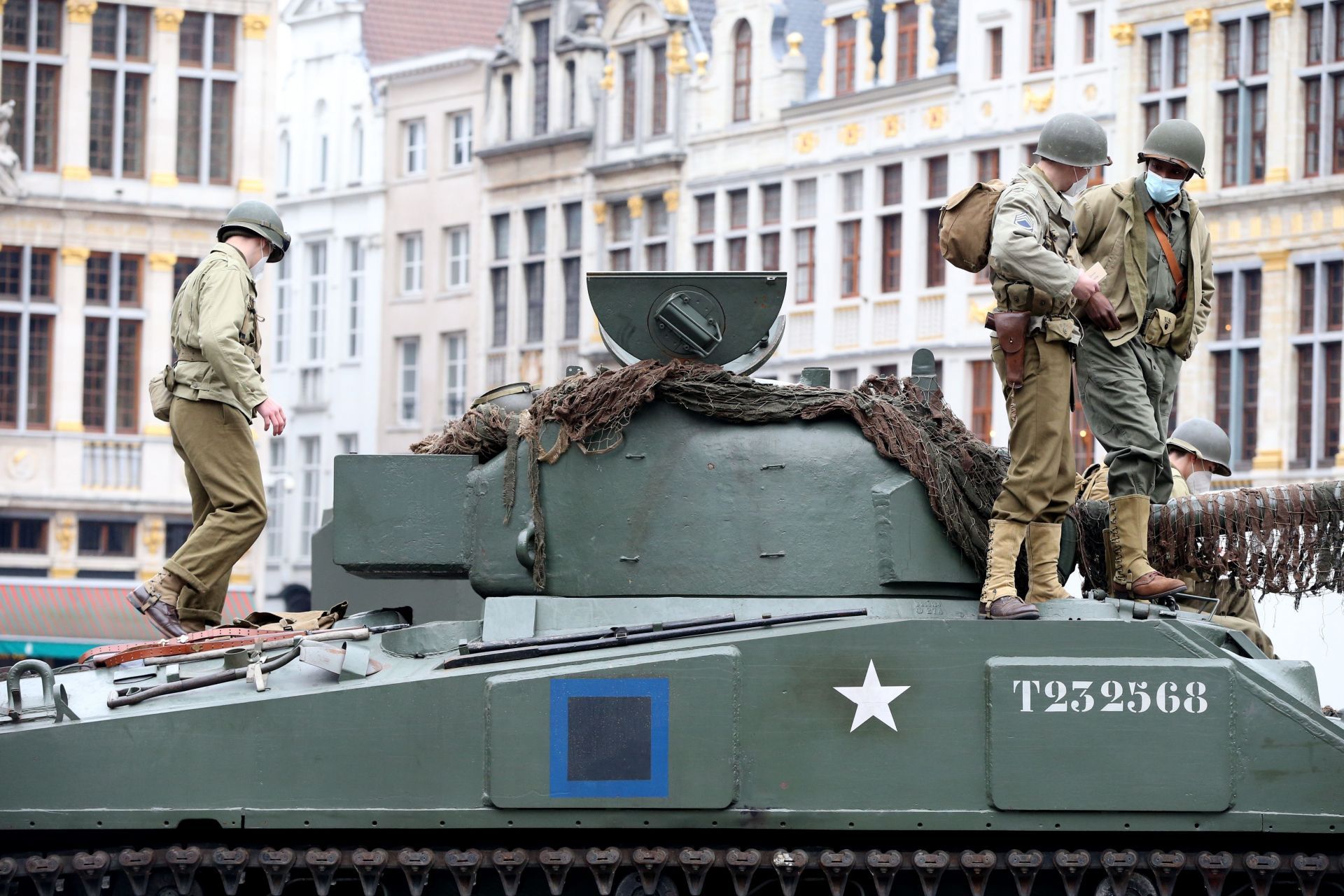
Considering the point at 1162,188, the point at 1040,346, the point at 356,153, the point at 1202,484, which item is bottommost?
the point at 1202,484

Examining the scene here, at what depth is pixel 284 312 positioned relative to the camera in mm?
57344

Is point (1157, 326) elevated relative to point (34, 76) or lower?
lower

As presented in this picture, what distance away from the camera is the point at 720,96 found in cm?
4528

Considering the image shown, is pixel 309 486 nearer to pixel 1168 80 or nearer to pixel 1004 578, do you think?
pixel 1168 80

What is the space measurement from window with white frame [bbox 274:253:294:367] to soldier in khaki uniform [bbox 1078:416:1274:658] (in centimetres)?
4515

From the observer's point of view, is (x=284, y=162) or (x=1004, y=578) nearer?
(x=1004, y=578)

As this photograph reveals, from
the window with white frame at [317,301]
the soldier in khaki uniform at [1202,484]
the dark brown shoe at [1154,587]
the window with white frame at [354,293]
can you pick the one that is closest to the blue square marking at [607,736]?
the dark brown shoe at [1154,587]

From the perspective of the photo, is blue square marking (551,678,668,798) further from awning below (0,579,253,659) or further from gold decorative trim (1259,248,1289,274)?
gold decorative trim (1259,248,1289,274)

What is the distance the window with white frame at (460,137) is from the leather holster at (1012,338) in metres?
43.5

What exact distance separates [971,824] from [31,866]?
3874mm

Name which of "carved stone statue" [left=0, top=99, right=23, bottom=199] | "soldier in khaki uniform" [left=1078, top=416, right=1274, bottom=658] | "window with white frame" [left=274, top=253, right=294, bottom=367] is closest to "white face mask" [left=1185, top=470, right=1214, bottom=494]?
"soldier in khaki uniform" [left=1078, top=416, right=1274, bottom=658]

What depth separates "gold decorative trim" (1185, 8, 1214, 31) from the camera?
3656cm

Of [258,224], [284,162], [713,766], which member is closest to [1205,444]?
[713,766]

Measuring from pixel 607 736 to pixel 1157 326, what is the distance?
321 cm
